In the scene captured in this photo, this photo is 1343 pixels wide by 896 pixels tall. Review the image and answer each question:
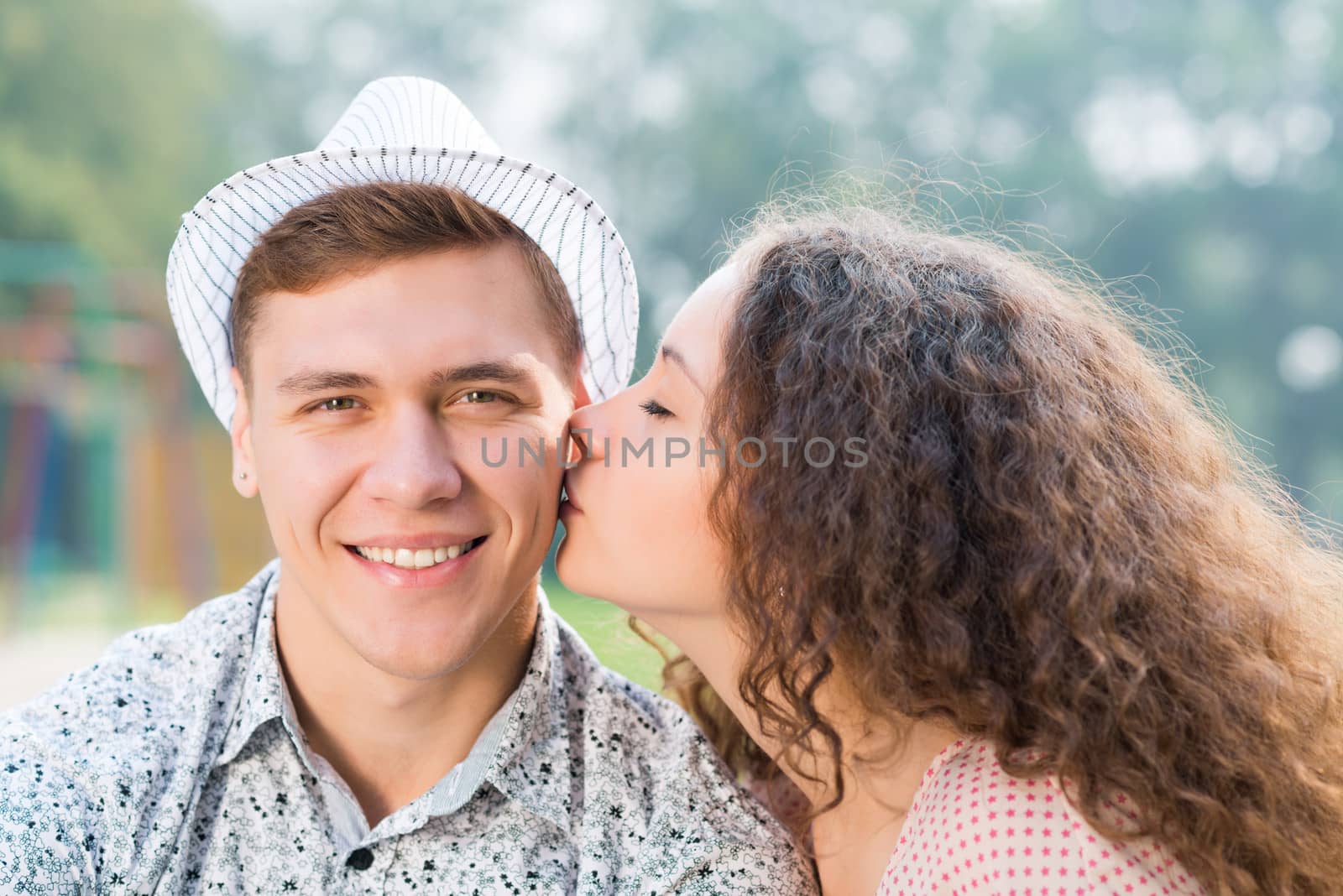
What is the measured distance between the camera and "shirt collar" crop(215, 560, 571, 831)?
2.16 metres

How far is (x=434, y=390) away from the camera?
2117 mm

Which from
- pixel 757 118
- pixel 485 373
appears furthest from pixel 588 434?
pixel 757 118

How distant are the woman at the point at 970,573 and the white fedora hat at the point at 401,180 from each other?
21 centimetres

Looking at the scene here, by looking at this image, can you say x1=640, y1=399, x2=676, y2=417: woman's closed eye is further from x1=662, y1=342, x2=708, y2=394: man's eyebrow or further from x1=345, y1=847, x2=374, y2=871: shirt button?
x1=345, y1=847, x2=374, y2=871: shirt button

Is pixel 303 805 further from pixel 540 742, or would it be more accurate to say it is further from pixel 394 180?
pixel 394 180

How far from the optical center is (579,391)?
8.20ft

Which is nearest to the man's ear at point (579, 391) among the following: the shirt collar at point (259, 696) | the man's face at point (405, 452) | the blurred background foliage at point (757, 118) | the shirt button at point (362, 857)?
the man's face at point (405, 452)

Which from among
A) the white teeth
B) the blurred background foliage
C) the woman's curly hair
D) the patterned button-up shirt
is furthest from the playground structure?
the woman's curly hair

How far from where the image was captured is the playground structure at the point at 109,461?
923cm

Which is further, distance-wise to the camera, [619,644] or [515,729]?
[619,644]

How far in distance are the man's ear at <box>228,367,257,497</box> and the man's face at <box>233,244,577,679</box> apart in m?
0.14

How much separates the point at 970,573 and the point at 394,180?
1.21 meters

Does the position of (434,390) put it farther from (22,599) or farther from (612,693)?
(22,599)

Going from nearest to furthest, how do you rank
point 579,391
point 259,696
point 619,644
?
1. point 259,696
2. point 579,391
3. point 619,644
